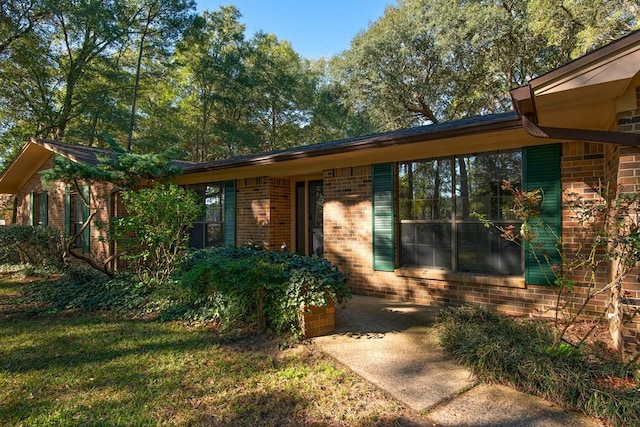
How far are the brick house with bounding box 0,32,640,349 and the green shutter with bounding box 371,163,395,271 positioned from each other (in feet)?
0.06

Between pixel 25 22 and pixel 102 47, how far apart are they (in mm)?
2835

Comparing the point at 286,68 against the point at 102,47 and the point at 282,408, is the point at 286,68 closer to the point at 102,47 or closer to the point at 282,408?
the point at 102,47

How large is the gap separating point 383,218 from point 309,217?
253 cm

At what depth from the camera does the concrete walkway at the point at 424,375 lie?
7.82ft

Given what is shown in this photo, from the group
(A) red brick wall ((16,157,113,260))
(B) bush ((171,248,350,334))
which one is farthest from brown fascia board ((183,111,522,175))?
(A) red brick wall ((16,157,113,260))

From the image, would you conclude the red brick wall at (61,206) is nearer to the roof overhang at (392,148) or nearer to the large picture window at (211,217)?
the large picture window at (211,217)

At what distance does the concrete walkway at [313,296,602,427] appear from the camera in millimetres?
2383

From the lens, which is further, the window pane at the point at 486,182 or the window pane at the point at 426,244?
the window pane at the point at 426,244

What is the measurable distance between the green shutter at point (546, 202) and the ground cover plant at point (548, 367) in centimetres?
90

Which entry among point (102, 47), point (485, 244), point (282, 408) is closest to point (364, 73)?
point (102, 47)

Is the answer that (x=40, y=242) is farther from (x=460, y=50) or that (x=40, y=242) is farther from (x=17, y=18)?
(x=460, y=50)

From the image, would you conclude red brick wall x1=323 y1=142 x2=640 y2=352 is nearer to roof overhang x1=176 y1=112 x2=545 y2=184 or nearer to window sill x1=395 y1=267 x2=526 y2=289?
window sill x1=395 y1=267 x2=526 y2=289

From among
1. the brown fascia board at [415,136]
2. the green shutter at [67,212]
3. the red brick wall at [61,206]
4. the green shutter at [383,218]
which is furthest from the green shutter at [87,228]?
the green shutter at [383,218]

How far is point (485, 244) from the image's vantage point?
491 centimetres
